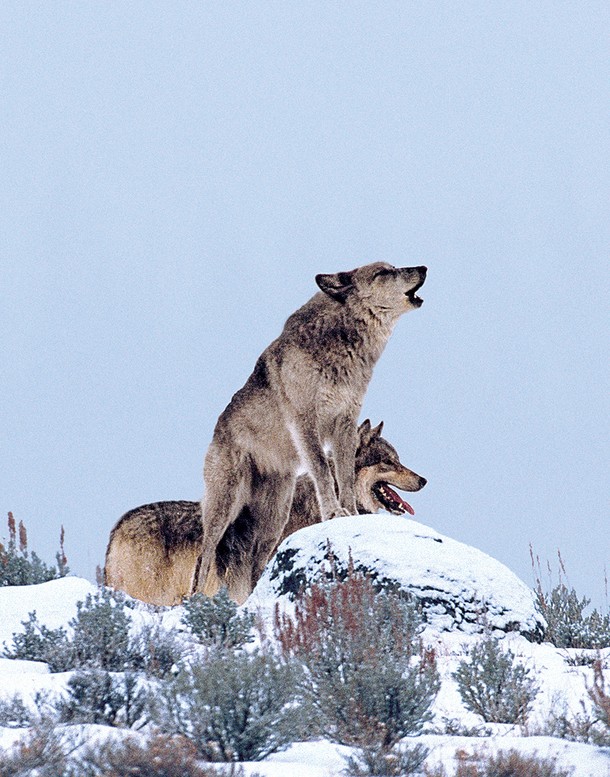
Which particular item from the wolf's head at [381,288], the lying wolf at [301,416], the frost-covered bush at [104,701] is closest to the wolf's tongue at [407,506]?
the lying wolf at [301,416]

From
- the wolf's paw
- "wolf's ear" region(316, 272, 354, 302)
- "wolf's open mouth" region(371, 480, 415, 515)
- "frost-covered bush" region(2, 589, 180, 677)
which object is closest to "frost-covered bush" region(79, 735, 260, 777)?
"frost-covered bush" region(2, 589, 180, 677)

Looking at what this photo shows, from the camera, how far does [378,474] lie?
11109 millimetres

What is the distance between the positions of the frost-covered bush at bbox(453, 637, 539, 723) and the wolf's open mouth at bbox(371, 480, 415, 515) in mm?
5546

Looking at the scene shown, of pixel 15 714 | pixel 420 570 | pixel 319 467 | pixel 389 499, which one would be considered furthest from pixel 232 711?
pixel 389 499

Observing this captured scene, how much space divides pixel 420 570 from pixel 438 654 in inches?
46.8

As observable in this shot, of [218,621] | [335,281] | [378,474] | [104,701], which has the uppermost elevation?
[335,281]

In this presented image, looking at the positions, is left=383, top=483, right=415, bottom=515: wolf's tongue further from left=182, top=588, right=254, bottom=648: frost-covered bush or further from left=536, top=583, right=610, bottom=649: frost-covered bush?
left=182, top=588, right=254, bottom=648: frost-covered bush

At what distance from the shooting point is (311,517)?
11.2 m

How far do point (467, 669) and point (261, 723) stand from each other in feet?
5.76

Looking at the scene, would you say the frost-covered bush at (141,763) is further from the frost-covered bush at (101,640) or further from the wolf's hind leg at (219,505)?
the wolf's hind leg at (219,505)

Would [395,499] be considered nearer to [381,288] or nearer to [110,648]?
[381,288]

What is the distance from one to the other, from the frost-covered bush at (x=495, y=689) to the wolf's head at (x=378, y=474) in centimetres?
538

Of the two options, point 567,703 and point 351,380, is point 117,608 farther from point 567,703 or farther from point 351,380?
point 351,380

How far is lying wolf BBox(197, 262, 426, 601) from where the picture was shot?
9.57 metres
